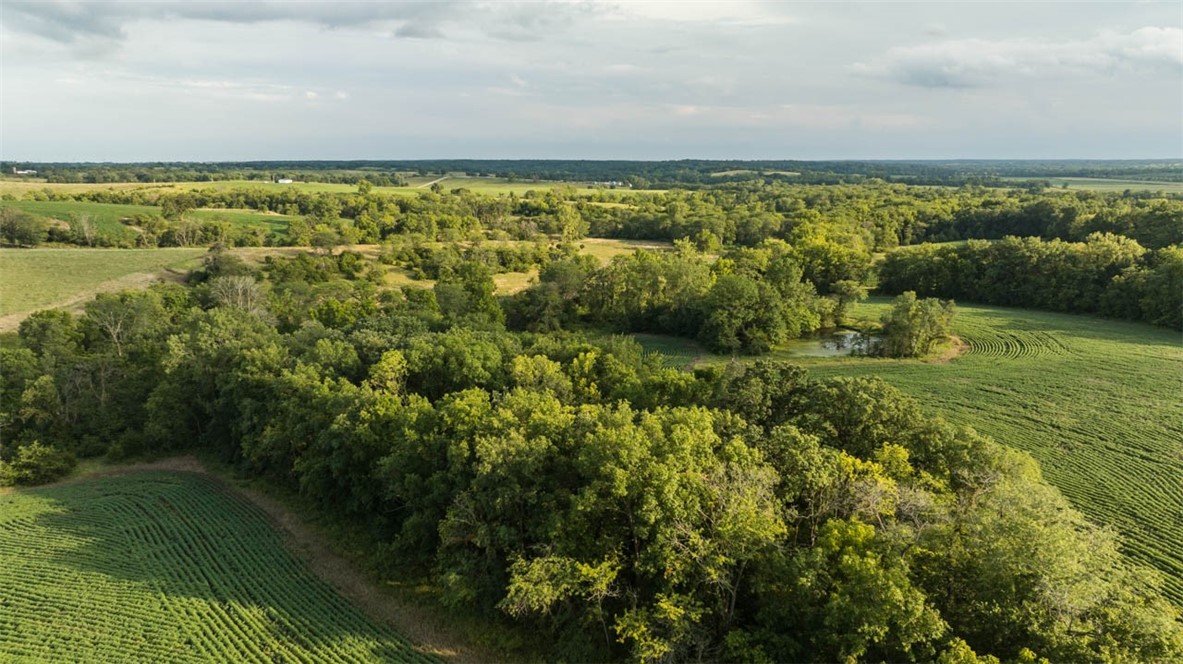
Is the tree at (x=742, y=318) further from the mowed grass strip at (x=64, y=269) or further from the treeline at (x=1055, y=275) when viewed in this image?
the mowed grass strip at (x=64, y=269)

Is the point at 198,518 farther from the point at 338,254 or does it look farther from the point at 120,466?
the point at 338,254

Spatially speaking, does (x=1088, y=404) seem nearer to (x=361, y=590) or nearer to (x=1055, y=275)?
(x=1055, y=275)

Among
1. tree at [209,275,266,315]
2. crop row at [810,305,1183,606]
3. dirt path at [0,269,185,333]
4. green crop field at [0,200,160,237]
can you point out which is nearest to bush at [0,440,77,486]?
tree at [209,275,266,315]

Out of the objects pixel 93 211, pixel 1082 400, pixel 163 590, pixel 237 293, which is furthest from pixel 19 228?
pixel 1082 400

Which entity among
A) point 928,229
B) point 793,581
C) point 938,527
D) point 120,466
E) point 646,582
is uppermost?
point 928,229

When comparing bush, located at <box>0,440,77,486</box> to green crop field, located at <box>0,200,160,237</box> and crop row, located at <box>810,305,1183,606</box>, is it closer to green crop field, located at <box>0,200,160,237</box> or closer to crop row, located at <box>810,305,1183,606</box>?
crop row, located at <box>810,305,1183,606</box>

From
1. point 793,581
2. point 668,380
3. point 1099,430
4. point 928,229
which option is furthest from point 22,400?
point 928,229
